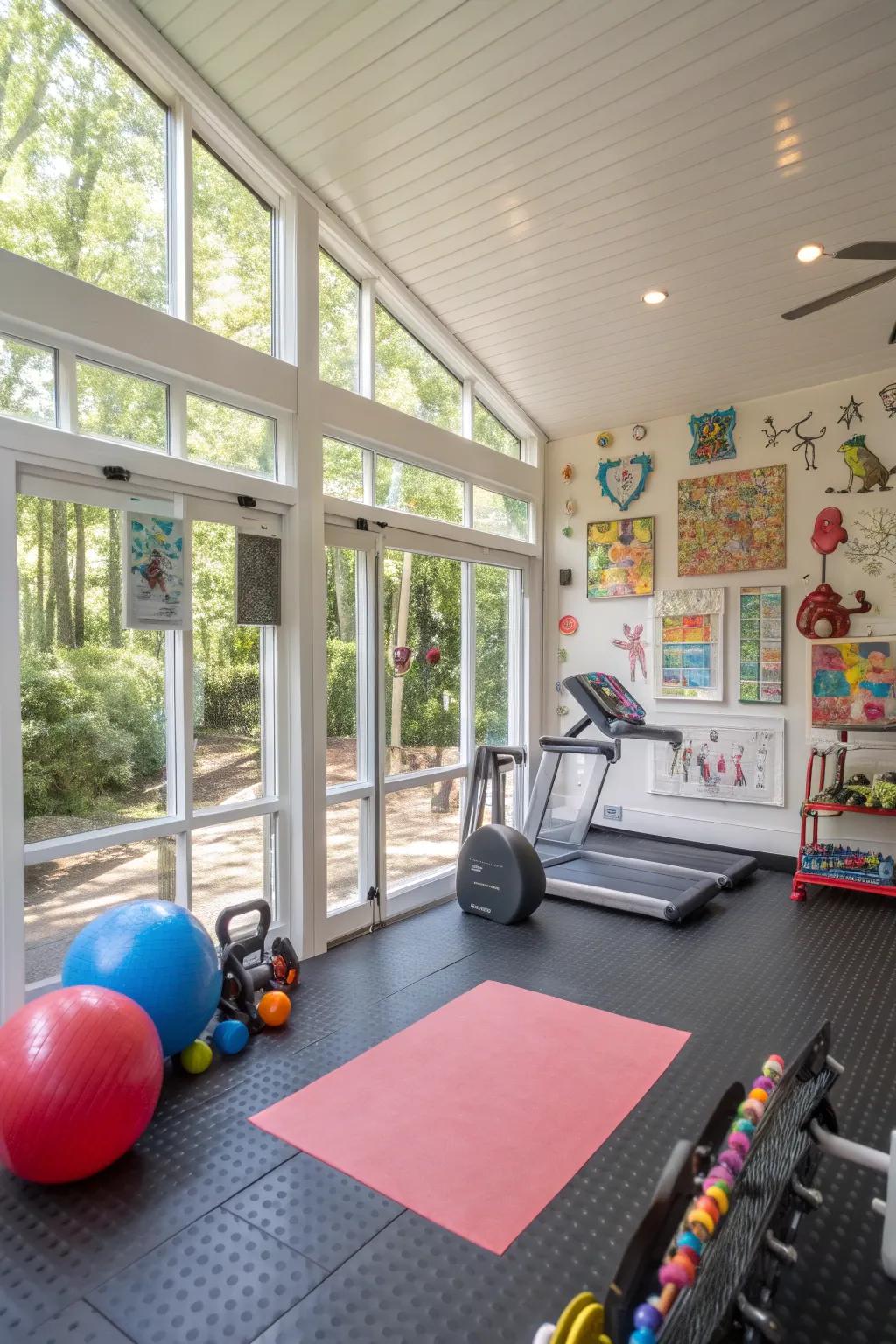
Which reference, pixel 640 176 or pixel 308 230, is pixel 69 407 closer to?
pixel 308 230

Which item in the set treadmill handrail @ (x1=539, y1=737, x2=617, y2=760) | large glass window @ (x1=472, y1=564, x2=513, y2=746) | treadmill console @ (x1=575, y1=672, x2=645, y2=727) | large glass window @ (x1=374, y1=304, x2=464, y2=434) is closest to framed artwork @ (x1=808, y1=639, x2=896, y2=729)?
treadmill console @ (x1=575, y1=672, x2=645, y2=727)

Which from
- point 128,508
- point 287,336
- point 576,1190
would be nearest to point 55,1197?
point 576,1190

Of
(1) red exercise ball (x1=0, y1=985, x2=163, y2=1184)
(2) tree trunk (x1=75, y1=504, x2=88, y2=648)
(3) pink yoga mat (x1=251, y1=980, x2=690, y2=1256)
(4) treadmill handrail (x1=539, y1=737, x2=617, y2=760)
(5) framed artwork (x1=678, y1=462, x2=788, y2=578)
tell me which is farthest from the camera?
(5) framed artwork (x1=678, y1=462, x2=788, y2=578)

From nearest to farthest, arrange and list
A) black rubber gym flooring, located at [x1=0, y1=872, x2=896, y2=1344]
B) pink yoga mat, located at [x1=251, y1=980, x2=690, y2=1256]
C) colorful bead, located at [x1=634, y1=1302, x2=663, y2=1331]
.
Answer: colorful bead, located at [x1=634, y1=1302, x2=663, y2=1331]
black rubber gym flooring, located at [x1=0, y1=872, x2=896, y2=1344]
pink yoga mat, located at [x1=251, y1=980, x2=690, y2=1256]

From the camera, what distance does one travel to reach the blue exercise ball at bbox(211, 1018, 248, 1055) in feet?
9.47

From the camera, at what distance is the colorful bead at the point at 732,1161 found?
4.03 ft

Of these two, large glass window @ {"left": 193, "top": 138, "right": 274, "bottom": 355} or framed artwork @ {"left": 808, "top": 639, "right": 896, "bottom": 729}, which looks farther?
framed artwork @ {"left": 808, "top": 639, "right": 896, "bottom": 729}

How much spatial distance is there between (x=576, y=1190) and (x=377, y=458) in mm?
3580

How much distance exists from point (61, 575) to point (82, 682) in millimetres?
413

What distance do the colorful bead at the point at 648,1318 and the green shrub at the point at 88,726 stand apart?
2.59 m

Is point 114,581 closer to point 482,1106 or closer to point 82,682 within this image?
point 82,682

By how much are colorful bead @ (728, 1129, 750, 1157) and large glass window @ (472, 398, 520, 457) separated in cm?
476

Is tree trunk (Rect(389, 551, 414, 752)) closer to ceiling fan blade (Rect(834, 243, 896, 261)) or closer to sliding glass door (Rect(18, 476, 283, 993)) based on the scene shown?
sliding glass door (Rect(18, 476, 283, 993))

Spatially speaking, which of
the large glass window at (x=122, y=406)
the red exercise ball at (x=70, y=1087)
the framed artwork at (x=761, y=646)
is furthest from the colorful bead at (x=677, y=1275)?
the framed artwork at (x=761, y=646)
